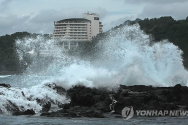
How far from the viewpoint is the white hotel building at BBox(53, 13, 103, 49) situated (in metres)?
180

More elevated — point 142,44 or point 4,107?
point 142,44

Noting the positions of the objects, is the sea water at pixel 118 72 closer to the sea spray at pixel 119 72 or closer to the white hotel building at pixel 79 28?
the sea spray at pixel 119 72

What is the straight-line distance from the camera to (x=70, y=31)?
185m

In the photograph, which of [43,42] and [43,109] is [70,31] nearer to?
[43,42]

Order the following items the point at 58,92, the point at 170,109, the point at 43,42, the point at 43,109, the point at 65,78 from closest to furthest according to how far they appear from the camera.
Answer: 1. the point at 170,109
2. the point at 43,109
3. the point at 58,92
4. the point at 65,78
5. the point at 43,42

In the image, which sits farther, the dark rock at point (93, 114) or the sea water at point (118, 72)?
the sea water at point (118, 72)

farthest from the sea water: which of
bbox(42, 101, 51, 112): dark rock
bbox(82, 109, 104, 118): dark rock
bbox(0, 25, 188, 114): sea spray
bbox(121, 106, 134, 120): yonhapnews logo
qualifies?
bbox(121, 106, 134, 120): yonhapnews logo

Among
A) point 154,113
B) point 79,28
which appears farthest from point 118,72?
point 79,28

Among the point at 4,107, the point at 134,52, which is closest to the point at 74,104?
the point at 4,107

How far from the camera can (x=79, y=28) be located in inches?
7456

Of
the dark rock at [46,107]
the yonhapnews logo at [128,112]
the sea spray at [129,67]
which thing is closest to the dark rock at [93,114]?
the yonhapnews logo at [128,112]

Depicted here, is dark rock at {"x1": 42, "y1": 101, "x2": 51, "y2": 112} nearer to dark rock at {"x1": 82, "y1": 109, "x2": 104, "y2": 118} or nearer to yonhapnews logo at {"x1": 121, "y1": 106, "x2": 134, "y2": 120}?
→ dark rock at {"x1": 82, "y1": 109, "x2": 104, "y2": 118}

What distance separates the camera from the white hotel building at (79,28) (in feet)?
589

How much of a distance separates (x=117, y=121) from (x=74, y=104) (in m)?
6.62
